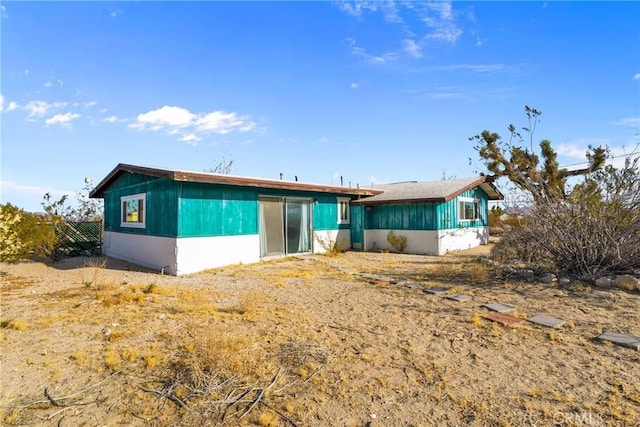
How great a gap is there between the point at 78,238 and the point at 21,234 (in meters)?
3.90

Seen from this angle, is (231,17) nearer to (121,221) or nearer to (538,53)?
(121,221)

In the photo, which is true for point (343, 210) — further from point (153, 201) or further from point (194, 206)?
point (153, 201)

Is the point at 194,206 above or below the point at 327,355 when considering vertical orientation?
above

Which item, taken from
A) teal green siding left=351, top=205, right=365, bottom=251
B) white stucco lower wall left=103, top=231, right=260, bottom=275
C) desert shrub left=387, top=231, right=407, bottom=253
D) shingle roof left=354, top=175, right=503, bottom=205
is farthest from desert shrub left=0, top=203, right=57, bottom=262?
desert shrub left=387, top=231, right=407, bottom=253

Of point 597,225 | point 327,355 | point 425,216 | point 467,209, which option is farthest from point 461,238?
point 327,355

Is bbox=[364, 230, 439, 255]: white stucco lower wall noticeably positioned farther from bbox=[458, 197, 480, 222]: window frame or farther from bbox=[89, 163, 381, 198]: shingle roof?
bbox=[458, 197, 480, 222]: window frame

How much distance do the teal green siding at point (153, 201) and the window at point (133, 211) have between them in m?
0.16

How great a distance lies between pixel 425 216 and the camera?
14547mm

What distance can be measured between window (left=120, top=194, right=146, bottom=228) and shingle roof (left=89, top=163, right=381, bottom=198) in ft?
3.25

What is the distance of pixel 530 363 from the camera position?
372cm

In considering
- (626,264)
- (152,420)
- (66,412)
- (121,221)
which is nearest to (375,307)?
(152,420)

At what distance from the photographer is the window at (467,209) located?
15.9 meters

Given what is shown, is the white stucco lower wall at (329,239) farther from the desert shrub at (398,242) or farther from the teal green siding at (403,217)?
the desert shrub at (398,242)

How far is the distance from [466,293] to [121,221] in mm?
12539
